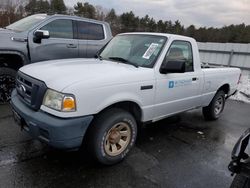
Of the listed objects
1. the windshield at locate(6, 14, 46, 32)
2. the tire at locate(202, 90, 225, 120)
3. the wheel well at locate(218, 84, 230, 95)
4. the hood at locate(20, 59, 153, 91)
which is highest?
the windshield at locate(6, 14, 46, 32)

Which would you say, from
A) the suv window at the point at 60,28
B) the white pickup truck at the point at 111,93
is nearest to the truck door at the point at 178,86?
the white pickup truck at the point at 111,93

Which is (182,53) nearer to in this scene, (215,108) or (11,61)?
(215,108)

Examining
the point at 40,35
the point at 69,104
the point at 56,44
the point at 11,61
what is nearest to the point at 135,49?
the point at 69,104

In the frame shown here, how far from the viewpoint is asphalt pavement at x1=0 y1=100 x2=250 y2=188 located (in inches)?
119

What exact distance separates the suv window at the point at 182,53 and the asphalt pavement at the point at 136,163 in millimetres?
1407

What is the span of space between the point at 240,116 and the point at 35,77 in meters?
5.40

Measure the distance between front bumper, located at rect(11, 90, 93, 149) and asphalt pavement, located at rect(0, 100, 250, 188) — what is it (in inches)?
20.6

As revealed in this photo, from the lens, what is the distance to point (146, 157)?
372cm

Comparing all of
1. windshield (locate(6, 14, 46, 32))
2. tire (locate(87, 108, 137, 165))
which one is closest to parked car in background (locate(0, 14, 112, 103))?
windshield (locate(6, 14, 46, 32))

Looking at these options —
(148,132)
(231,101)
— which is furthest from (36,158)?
(231,101)

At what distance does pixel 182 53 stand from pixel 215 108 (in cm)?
202

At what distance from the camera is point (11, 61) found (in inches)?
225

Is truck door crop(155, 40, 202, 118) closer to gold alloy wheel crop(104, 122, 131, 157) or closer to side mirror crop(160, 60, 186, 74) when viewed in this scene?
side mirror crop(160, 60, 186, 74)

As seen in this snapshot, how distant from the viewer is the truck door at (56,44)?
5699 mm
